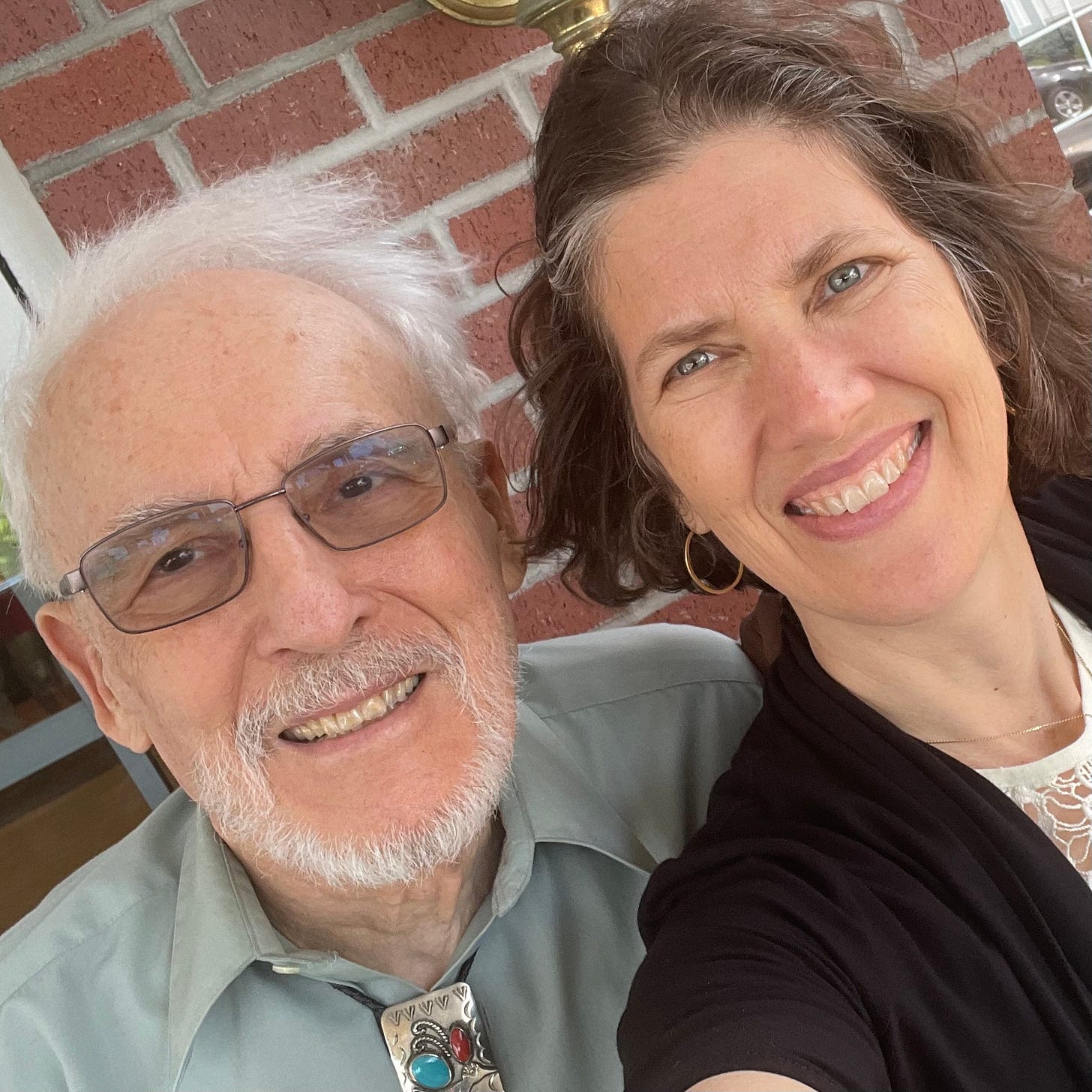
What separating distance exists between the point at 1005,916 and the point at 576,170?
0.94 meters

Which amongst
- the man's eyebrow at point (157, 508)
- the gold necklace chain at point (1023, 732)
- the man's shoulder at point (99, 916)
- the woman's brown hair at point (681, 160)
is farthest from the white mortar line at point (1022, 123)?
the man's shoulder at point (99, 916)

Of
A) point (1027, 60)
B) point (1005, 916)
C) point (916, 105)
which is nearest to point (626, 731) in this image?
point (1005, 916)

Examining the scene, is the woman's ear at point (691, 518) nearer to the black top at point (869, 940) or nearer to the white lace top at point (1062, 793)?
the black top at point (869, 940)

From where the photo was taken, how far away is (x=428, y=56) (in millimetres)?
1553

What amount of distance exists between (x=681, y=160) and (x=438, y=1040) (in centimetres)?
107

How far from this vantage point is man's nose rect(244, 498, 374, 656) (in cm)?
115

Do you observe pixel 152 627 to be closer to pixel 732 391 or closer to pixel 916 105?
pixel 732 391

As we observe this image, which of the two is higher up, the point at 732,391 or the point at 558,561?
the point at 732,391

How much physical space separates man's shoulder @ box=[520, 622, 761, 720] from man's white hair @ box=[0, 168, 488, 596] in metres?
0.38

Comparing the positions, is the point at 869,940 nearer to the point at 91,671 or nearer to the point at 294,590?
the point at 294,590

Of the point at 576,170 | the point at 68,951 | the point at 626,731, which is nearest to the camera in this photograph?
the point at 576,170

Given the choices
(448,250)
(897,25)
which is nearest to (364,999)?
(448,250)

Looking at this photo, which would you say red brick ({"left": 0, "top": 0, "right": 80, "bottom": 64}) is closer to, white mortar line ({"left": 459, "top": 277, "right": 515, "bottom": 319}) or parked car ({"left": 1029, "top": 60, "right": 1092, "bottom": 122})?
white mortar line ({"left": 459, "top": 277, "right": 515, "bottom": 319})

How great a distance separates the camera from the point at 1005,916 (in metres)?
1.03
